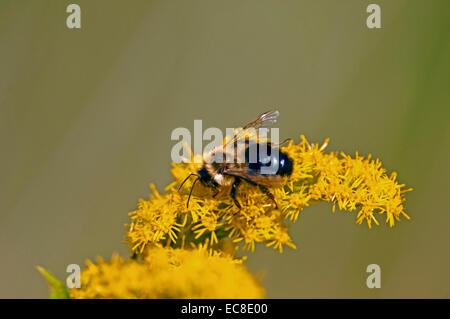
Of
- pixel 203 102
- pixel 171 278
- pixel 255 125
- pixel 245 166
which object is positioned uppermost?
pixel 203 102

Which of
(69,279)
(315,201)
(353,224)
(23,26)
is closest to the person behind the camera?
(69,279)

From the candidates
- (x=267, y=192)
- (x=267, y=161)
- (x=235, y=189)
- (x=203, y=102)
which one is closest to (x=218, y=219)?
(x=235, y=189)

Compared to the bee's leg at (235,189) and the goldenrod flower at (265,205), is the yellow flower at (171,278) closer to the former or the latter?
the goldenrod flower at (265,205)

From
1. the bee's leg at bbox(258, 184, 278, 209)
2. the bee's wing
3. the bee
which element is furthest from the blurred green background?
the bee's leg at bbox(258, 184, 278, 209)

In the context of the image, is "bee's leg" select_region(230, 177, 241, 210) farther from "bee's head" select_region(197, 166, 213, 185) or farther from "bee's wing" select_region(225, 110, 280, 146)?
"bee's wing" select_region(225, 110, 280, 146)

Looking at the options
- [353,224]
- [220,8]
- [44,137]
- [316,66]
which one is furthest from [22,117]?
[353,224]

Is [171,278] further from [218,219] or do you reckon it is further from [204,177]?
[204,177]
